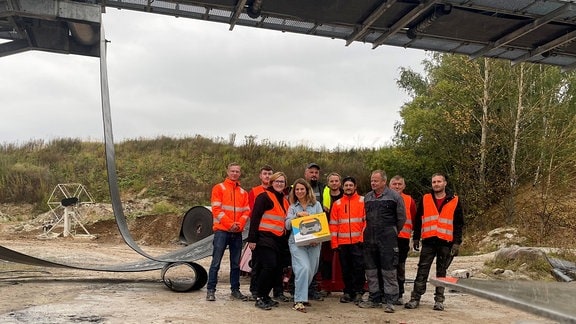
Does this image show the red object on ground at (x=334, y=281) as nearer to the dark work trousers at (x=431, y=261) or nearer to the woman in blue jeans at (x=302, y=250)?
the woman in blue jeans at (x=302, y=250)

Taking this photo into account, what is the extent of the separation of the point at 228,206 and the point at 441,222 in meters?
2.68

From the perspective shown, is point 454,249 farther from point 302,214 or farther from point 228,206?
point 228,206

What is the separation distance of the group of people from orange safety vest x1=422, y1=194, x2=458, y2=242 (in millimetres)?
12

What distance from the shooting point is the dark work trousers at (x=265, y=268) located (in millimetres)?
6258

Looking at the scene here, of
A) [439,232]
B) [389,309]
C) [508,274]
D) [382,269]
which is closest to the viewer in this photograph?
[389,309]

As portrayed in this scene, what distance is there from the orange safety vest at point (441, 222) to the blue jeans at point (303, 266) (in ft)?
4.62

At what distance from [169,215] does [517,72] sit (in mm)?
14288

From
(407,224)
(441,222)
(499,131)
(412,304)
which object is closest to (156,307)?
(412,304)

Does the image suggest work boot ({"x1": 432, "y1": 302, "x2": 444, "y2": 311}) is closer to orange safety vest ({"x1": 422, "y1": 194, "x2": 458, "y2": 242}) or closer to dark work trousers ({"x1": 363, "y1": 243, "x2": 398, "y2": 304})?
dark work trousers ({"x1": 363, "y1": 243, "x2": 398, "y2": 304})

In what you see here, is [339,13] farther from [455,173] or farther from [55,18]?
[455,173]

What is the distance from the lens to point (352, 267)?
6.73m

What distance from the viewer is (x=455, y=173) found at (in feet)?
68.1

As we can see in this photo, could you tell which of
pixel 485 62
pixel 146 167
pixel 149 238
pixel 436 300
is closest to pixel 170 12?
pixel 436 300

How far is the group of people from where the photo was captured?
6309 millimetres
